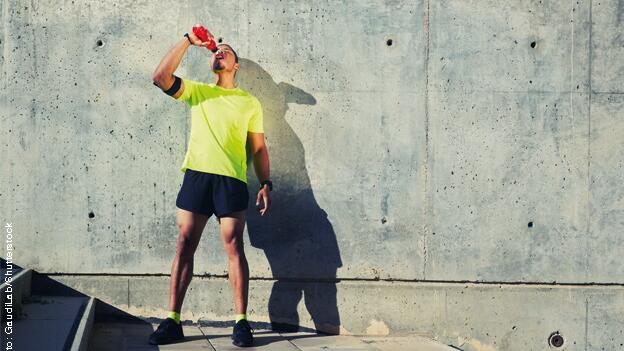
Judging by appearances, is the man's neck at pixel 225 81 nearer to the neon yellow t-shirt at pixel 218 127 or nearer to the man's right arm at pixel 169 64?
the neon yellow t-shirt at pixel 218 127

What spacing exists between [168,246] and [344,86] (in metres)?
1.69

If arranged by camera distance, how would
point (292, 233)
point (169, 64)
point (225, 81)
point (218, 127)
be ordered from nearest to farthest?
point (169, 64) → point (218, 127) → point (225, 81) → point (292, 233)

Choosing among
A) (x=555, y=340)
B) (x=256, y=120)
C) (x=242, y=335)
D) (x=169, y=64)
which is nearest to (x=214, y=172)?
(x=256, y=120)

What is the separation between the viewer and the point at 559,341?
677 centimetres

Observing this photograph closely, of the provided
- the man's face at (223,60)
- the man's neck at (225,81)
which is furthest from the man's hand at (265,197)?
the man's face at (223,60)

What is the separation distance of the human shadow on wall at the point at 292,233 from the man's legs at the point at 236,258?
1.53ft

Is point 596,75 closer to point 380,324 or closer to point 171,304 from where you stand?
point 380,324

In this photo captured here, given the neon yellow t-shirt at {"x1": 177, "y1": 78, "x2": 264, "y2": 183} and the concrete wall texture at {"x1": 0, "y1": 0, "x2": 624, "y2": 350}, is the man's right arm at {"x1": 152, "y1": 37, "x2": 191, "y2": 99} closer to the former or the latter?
the neon yellow t-shirt at {"x1": 177, "y1": 78, "x2": 264, "y2": 183}

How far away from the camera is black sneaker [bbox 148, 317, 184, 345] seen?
19.3 feet

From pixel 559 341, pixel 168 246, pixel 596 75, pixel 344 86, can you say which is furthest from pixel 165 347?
pixel 596 75

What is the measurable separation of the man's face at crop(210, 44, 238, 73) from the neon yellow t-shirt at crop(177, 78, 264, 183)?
0.13 m

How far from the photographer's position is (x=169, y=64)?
6.10 metres

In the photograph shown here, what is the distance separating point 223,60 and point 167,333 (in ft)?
6.10

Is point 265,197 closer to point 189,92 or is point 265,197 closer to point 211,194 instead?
point 211,194
